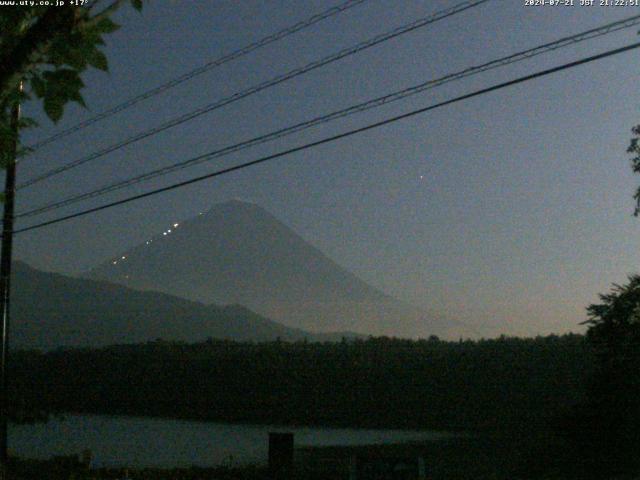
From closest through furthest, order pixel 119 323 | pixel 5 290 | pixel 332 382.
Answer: pixel 5 290 < pixel 332 382 < pixel 119 323

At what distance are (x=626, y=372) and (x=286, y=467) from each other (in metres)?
8.46

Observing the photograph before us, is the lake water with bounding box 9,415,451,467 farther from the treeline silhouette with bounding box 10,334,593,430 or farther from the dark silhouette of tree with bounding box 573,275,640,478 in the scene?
the dark silhouette of tree with bounding box 573,275,640,478

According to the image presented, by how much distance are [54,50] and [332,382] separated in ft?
156

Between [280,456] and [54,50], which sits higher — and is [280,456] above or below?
below

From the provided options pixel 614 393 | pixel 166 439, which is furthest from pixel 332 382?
pixel 614 393

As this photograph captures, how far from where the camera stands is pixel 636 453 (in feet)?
65.9

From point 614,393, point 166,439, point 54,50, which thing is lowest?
point 166,439

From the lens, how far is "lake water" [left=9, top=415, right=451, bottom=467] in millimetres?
27875

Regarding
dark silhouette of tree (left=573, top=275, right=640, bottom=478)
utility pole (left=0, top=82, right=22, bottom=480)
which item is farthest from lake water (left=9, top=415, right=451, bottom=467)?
dark silhouette of tree (left=573, top=275, right=640, bottom=478)

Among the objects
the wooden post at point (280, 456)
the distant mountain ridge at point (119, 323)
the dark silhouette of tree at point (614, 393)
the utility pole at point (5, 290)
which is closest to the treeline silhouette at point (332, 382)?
the dark silhouette of tree at point (614, 393)

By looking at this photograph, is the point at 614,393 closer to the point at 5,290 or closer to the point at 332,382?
the point at 5,290

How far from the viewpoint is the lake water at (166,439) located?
91.5 feet

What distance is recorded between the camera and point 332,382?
170 ft

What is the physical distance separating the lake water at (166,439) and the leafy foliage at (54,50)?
20808mm
